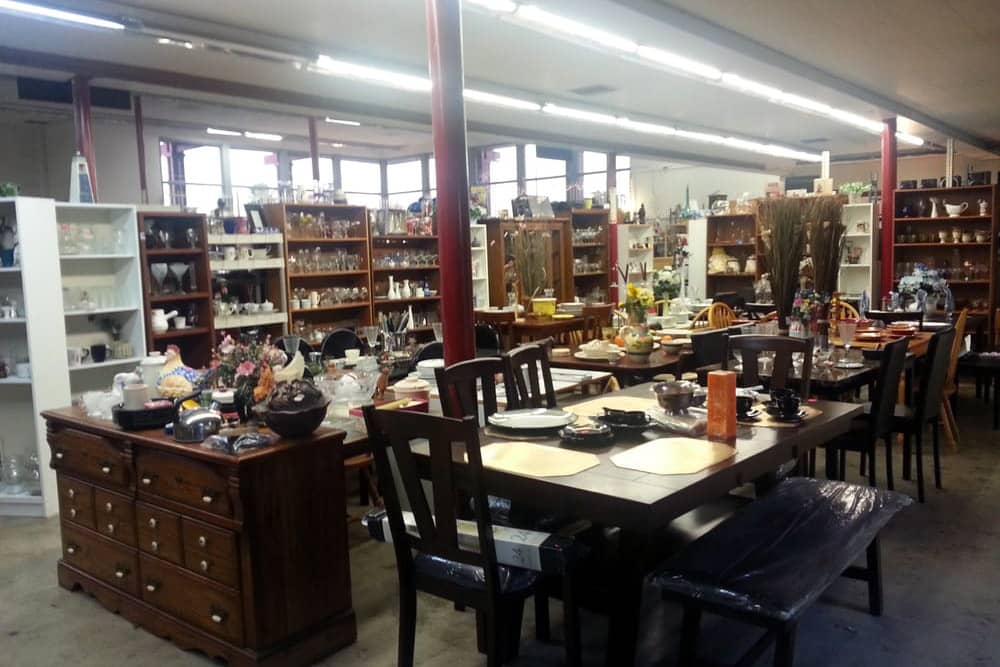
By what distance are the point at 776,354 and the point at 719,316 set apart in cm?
333

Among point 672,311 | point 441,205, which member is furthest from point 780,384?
point 672,311

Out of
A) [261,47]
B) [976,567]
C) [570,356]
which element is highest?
[261,47]

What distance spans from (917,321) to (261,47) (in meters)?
5.49

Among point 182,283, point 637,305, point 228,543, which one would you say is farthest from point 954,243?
point 228,543

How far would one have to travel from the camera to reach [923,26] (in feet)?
19.8

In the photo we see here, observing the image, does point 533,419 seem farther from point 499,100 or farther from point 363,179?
point 363,179

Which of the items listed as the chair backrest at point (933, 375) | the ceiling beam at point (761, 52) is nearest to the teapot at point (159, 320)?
the ceiling beam at point (761, 52)

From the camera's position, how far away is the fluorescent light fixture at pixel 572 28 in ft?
16.2

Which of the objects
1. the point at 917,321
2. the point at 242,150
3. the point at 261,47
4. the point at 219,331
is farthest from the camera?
the point at 242,150

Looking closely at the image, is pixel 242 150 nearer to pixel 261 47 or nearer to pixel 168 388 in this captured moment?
pixel 261 47

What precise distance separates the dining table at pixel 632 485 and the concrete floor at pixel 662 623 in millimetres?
484

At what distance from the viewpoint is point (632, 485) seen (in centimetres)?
220

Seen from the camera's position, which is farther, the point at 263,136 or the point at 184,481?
the point at 263,136

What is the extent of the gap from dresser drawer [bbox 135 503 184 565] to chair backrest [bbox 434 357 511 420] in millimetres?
1083
